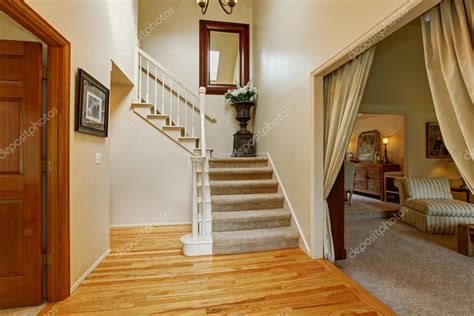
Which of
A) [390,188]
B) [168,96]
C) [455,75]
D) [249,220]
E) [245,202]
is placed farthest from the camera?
[390,188]

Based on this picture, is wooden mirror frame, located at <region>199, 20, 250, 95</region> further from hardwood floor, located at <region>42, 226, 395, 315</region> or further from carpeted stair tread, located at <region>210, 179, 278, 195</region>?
hardwood floor, located at <region>42, 226, 395, 315</region>

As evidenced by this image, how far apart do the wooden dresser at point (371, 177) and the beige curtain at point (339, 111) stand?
413cm

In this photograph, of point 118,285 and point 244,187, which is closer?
point 118,285

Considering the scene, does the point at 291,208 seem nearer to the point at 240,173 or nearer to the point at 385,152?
the point at 240,173

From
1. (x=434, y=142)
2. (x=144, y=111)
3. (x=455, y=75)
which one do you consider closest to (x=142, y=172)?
(x=144, y=111)

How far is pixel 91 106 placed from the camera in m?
2.20

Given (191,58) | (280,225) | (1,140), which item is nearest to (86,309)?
(1,140)

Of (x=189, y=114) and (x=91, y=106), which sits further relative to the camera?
(x=189, y=114)

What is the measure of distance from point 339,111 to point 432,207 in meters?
2.56

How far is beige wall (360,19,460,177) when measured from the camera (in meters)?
4.43

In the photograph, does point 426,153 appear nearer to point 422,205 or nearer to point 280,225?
point 422,205

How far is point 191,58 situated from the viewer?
4.71 meters

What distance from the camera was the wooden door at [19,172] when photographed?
5.75ft

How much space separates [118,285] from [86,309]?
32 cm
